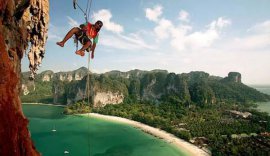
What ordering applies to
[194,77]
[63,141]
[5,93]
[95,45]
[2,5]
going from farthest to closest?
[194,77]
[63,141]
[95,45]
[2,5]
[5,93]

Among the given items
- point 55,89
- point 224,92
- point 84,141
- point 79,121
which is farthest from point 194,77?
point 84,141

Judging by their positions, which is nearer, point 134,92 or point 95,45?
point 95,45

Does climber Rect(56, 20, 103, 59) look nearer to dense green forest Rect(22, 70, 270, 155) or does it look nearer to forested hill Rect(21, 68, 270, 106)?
dense green forest Rect(22, 70, 270, 155)

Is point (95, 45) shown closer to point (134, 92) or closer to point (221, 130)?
point (221, 130)

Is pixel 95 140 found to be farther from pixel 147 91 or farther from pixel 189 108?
pixel 147 91

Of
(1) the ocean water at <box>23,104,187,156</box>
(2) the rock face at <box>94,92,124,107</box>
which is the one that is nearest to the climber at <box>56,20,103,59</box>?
(1) the ocean water at <box>23,104,187,156</box>

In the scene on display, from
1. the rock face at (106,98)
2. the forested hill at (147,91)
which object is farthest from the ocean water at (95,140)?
the forested hill at (147,91)

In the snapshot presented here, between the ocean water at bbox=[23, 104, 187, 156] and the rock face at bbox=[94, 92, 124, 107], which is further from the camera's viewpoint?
the rock face at bbox=[94, 92, 124, 107]

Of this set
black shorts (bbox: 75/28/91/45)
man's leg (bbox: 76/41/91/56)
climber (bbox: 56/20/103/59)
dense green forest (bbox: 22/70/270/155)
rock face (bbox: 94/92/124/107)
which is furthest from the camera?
rock face (bbox: 94/92/124/107)

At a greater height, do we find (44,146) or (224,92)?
(224,92)
